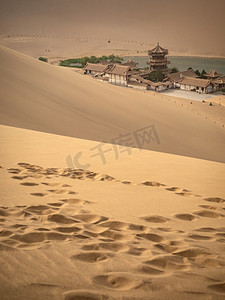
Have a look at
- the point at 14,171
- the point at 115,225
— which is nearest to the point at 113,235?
the point at 115,225

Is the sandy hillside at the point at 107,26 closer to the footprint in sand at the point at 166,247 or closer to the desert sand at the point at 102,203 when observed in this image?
the desert sand at the point at 102,203

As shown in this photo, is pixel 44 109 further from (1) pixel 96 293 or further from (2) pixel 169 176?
(1) pixel 96 293

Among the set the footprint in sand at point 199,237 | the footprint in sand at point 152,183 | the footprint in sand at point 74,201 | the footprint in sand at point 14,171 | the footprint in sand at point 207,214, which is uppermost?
the footprint in sand at point 14,171

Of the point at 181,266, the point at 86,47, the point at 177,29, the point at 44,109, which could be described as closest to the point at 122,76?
the point at 44,109

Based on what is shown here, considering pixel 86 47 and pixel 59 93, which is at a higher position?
pixel 86 47

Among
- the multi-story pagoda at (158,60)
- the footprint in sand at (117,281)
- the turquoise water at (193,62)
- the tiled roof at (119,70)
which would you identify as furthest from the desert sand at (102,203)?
the turquoise water at (193,62)

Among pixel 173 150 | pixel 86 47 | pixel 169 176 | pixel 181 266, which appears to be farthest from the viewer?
pixel 86 47
